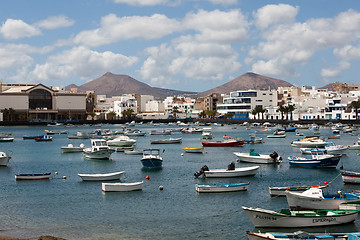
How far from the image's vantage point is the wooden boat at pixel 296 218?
25547 millimetres

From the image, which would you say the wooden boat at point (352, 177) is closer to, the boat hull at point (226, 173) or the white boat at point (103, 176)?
the boat hull at point (226, 173)

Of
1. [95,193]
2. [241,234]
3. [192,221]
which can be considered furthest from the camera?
[95,193]

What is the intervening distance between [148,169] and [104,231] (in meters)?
24.9

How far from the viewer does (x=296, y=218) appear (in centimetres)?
2558

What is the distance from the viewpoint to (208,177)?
44.2 metres

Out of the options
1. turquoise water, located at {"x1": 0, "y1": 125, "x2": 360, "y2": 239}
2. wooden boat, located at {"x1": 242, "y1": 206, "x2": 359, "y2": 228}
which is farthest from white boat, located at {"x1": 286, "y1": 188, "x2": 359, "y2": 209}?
turquoise water, located at {"x1": 0, "y1": 125, "x2": 360, "y2": 239}

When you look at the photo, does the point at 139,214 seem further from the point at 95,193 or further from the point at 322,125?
the point at 322,125

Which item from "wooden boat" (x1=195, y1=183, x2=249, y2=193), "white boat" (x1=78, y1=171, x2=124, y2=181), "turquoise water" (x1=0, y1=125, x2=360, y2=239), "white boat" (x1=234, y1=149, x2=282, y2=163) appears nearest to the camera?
"turquoise water" (x1=0, y1=125, x2=360, y2=239)

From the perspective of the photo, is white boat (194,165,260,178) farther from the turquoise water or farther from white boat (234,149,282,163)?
white boat (234,149,282,163)

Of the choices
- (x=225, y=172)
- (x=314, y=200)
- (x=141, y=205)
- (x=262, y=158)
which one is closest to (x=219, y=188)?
(x=225, y=172)

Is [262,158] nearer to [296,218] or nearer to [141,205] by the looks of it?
[141,205]

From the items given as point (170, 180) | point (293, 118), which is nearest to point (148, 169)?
point (170, 180)

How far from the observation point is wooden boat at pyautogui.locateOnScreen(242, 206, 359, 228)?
25.5 meters

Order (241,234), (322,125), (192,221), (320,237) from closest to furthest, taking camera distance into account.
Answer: (320,237)
(241,234)
(192,221)
(322,125)
